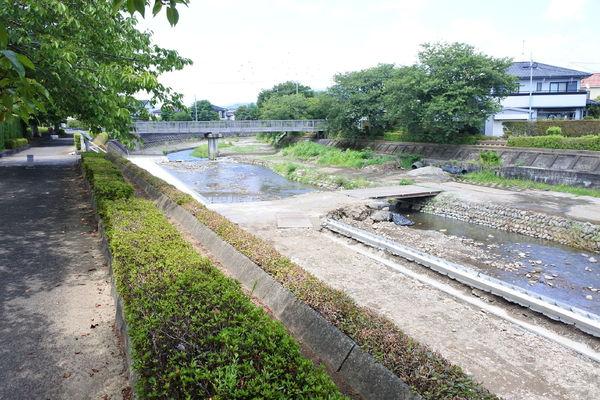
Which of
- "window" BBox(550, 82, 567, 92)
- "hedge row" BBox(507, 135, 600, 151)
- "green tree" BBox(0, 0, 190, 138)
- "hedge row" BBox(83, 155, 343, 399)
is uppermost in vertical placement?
"window" BBox(550, 82, 567, 92)

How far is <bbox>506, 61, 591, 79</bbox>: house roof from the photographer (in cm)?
4069

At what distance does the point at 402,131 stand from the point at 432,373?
3687 centimetres

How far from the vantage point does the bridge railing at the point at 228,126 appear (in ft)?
150

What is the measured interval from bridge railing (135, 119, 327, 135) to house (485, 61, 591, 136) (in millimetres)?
18875

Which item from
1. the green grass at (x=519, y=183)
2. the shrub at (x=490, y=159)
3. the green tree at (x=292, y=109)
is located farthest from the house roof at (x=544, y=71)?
the green tree at (x=292, y=109)

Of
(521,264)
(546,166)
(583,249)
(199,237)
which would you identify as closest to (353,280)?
(199,237)

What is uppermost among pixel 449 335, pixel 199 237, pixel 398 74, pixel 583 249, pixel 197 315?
pixel 398 74

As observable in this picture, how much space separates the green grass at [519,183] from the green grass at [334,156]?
8528 mm

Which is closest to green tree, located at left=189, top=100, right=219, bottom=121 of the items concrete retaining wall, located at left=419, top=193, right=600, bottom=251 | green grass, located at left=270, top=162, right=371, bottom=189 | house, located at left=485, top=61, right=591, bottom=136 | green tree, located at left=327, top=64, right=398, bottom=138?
green tree, located at left=327, top=64, right=398, bottom=138

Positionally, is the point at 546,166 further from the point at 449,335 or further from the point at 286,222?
the point at 449,335

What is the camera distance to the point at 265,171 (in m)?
38.0

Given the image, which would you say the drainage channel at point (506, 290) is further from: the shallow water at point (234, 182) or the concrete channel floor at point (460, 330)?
the shallow water at point (234, 182)

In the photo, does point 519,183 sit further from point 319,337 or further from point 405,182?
point 319,337

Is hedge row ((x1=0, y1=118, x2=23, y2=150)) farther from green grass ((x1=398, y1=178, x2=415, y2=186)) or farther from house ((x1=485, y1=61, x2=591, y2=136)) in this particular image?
house ((x1=485, y1=61, x2=591, y2=136))
